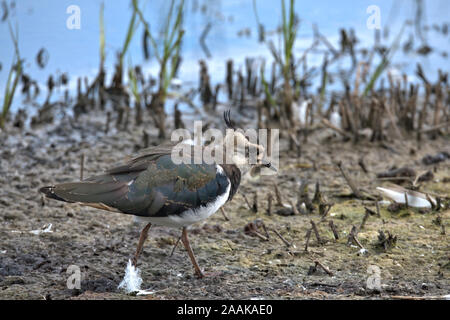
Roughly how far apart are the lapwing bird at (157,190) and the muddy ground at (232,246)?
1.16 feet

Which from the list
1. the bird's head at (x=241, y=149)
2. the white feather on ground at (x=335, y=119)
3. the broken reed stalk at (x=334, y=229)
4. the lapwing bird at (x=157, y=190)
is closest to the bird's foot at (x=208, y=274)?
the lapwing bird at (x=157, y=190)

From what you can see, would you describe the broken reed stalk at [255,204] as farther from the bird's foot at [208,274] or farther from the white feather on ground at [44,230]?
the white feather on ground at [44,230]

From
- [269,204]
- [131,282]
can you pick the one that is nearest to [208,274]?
[131,282]

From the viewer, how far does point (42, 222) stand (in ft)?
18.8

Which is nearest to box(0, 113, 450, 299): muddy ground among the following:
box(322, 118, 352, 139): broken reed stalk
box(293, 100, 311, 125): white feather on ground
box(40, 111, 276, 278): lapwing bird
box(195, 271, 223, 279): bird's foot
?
box(195, 271, 223, 279): bird's foot

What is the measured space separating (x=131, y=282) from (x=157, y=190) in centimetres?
64

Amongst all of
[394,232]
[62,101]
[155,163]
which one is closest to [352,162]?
[394,232]

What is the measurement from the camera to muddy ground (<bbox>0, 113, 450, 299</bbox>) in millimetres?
4594

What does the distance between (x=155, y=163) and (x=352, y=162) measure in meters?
3.35

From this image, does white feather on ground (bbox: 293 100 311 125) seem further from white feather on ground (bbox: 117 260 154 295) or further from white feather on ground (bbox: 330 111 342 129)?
white feather on ground (bbox: 117 260 154 295)

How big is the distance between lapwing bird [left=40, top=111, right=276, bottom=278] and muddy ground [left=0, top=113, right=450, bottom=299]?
1.16 feet

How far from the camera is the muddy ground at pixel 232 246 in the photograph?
459 cm

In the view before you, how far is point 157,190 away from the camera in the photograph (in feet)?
15.3
